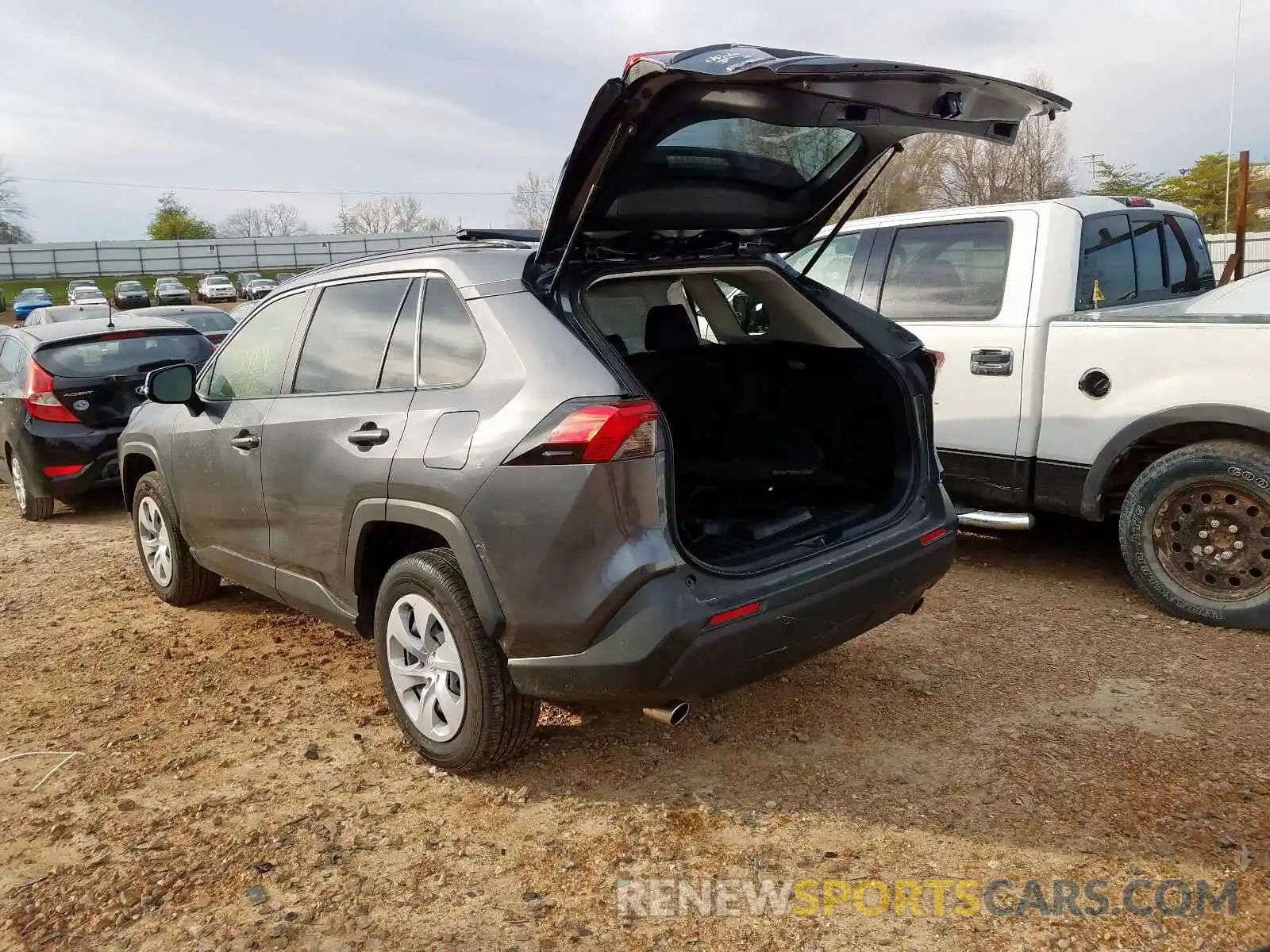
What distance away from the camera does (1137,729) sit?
135 inches

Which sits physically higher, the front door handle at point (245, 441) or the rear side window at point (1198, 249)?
the rear side window at point (1198, 249)

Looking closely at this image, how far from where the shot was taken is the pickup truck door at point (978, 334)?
487cm

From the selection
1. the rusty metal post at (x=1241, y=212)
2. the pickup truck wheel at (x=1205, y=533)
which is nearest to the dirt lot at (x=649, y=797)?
the pickup truck wheel at (x=1205, y=533)

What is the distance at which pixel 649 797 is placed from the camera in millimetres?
3135

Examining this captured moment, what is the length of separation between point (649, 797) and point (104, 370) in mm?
6272

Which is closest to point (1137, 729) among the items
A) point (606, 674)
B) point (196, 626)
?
point (606, 674)

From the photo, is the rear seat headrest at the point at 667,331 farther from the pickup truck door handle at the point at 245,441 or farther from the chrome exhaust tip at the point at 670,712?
the chrome exhaust tip at the point at 670,712

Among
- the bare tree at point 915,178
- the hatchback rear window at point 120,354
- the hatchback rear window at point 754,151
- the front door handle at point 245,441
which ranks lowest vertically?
the front door handle at point 245,441

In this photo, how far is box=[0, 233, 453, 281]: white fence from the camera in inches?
2141

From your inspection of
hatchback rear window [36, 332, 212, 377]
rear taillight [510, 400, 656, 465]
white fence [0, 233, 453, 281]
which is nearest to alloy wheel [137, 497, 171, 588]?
hatchback rear window [36, 332, 212, 377]

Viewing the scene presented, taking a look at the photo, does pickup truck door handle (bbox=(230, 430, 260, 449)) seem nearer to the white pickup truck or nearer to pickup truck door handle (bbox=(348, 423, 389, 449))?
pickup truck door handle (bbox=(348, 423, 389, 449))

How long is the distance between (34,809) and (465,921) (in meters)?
1.68

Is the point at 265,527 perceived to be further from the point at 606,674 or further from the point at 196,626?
the point at 606,674

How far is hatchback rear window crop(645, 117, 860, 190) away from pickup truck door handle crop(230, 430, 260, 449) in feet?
6.59
